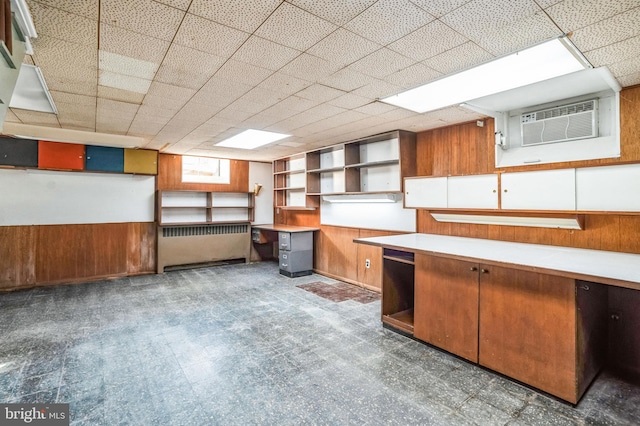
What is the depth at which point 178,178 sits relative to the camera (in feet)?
22.7

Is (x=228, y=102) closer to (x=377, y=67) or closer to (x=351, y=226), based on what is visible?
(x=377, y=67)

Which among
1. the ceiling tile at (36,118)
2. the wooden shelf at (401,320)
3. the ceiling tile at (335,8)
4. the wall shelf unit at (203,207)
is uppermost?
the ceiling tile at (36,118)

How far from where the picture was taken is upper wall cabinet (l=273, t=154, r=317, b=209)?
280 inches

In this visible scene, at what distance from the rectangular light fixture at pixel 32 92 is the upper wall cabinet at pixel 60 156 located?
2355 mm

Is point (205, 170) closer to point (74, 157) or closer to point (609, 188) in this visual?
point (74, 157)

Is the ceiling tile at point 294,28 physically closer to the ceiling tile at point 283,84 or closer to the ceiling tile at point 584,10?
the ceiling tile at point 283,84

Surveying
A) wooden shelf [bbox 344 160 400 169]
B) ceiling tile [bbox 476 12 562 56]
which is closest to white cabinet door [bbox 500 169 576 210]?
ceiling tile [bbox 476 12 562 56]

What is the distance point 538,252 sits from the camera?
9.26ft

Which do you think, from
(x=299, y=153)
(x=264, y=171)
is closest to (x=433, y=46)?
(x=299, y=153)

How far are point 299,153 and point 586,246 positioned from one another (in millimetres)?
4927

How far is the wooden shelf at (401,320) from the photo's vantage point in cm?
342

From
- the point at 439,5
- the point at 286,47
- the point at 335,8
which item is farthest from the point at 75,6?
the point at 439,5

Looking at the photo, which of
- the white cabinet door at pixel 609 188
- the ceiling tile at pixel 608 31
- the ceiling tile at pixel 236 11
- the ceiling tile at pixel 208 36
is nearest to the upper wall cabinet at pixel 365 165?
the white cabinet door at pixel 609 188

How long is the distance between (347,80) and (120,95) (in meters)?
2.28
